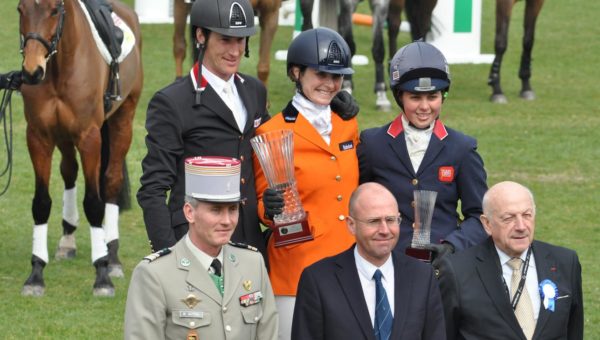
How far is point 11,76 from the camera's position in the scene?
9.78m

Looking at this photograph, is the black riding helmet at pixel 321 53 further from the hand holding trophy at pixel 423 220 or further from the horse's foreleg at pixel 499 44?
the horse's foreleg at pixel 499 44

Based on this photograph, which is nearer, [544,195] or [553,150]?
[544,195]

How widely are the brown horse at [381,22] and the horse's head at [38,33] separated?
24.8ft

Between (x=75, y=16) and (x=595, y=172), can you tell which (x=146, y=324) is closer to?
(x=75, y=16)

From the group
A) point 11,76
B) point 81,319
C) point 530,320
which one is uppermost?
point 11,76

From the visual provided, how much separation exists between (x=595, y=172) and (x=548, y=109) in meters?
2.93

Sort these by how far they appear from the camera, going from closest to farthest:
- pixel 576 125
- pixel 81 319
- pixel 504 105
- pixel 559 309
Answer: pixel 559 309
pixel 81 319
pixel 576 125
pixel 504 105

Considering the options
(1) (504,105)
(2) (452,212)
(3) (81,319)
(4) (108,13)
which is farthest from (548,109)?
(2) (452,212)

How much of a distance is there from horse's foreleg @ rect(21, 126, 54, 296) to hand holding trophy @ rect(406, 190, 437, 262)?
15.5 feet

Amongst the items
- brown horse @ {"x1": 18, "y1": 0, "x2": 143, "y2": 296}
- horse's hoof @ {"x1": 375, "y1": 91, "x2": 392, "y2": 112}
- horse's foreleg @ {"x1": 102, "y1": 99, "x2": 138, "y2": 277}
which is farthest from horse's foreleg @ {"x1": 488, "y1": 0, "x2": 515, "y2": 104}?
brown horse @ {"x1": 18, "y1": 0, "x2": 143, "y2": 296}

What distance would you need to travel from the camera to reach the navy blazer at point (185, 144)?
6168mm

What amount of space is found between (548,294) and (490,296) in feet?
0.78

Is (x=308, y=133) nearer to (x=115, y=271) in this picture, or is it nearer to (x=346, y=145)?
(x=346, y=145)

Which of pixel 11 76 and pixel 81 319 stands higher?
pixel 11 76
